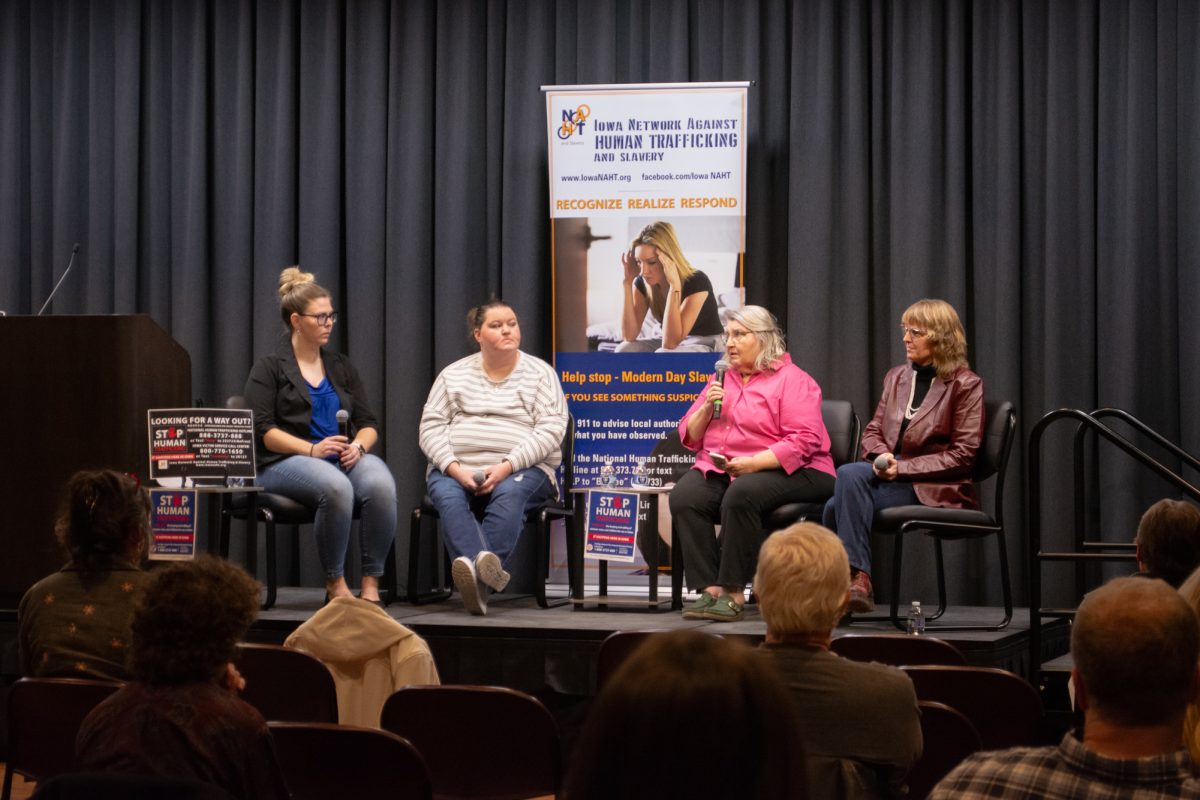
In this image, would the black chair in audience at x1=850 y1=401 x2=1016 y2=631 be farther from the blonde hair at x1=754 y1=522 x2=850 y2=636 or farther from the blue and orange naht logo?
the blonde hair at x1=754 y1=522 x2=850 y2=636

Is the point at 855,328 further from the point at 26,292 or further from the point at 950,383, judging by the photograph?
the point at 26,292

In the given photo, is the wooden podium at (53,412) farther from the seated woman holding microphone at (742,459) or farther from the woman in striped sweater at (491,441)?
the seated woman holding microphone at (742,459)

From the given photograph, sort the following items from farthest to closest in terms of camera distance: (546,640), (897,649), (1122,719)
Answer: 1. (546,640)
2. (897,649)
3. (1122,719)

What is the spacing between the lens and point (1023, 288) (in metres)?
6.15

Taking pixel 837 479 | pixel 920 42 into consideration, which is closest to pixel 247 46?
pixel 920 42

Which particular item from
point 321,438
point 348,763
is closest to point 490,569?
point 321,438

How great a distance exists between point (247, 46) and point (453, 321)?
5.88 ft

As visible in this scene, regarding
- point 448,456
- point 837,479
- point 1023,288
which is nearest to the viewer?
point 837,479

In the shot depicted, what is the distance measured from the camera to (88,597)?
3.03 metres

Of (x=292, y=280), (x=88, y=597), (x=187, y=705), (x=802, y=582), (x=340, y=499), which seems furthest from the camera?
(x=292, y=280)

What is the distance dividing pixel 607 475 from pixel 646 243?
1058mm

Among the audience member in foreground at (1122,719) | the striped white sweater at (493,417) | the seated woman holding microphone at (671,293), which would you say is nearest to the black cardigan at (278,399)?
the striped white sweater at (493,417)

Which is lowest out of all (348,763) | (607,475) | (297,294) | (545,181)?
(348,763)

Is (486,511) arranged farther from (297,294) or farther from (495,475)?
(297,294)
